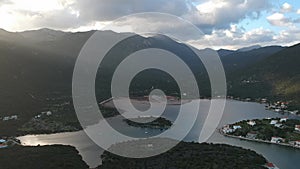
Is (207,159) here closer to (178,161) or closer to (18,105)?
(178,161)

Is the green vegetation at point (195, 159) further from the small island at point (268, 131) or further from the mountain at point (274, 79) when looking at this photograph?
the mountain at point (274, 79)

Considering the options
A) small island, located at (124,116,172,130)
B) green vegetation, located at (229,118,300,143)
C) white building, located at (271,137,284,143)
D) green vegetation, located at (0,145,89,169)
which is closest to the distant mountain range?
small island, located at (124,116,172,130)

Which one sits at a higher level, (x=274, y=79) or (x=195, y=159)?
(x=274, y=79)

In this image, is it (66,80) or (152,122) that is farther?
(66,80)

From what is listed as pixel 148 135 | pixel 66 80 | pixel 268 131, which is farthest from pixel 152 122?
pixel 66 80

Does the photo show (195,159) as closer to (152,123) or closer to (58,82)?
(152,123)

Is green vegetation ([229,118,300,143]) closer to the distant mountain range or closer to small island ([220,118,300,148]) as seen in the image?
small island ([220,118,300,148])

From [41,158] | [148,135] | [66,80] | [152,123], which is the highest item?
[66,80]
